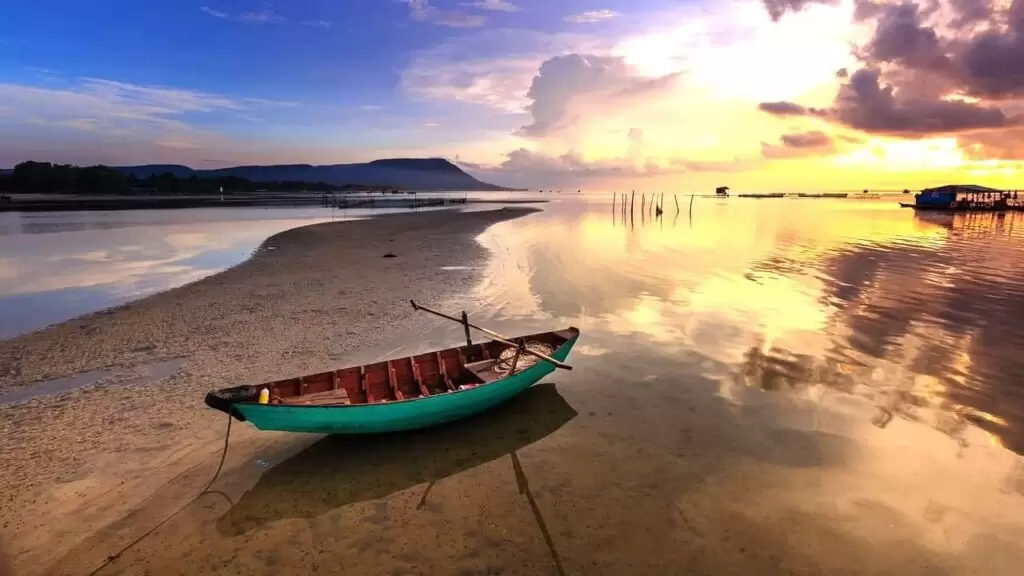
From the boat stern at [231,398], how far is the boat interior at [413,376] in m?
0.09

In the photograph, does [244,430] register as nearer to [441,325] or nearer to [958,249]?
[441,325]

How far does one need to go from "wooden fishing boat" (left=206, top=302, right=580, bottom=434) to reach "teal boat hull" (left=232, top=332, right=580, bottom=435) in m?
0.01

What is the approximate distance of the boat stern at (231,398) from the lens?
6.86m

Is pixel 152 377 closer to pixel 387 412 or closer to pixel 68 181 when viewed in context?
pixel 387 412

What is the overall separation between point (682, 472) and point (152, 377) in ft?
35.3

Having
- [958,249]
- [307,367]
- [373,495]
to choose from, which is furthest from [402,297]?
[958,249]

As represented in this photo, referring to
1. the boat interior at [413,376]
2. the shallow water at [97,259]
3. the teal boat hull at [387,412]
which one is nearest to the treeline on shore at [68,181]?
the shallow water at [97,259]

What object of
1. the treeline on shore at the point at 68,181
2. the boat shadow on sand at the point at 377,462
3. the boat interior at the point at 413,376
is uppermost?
the treeline on shore at the point at 68,181

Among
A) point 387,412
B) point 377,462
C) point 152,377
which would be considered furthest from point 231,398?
point 152,377

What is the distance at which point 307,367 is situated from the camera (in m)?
11.5

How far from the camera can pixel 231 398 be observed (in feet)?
22.9

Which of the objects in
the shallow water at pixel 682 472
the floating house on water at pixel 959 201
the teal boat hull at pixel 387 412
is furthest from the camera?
the floating house on water at pixel 959 201

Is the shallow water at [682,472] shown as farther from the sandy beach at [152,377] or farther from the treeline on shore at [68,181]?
the treeline on shore at [68,181]

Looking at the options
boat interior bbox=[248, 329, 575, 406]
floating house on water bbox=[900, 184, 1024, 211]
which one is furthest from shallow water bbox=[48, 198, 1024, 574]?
floating house on water bbox=[900, 184, 1024, 211]
